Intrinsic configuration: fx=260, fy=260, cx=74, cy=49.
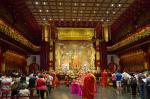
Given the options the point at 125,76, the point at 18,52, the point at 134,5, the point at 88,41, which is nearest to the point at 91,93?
the point at 125,76

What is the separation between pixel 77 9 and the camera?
3125 centimetres

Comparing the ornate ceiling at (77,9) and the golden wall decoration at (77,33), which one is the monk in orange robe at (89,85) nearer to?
the ornate ceiling at (77,9)

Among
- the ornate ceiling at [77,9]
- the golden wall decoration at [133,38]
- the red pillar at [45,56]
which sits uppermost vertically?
the ornate ceiling at [77,9]

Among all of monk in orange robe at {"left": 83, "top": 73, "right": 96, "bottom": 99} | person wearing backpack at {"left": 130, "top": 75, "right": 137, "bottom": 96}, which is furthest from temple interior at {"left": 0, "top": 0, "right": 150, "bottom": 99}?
monk in orange robe at {"left": 83, "top": 73, "right": 96, "bottom": 99}

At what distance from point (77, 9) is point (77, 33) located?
20.5 ft

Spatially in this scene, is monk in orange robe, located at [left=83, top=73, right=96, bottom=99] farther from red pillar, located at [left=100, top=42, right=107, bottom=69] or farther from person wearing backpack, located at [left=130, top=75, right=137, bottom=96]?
red pillar, located at [left=100, top=42, right=107, bottom=69]

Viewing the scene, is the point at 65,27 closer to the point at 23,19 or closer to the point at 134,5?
the point at 23,19

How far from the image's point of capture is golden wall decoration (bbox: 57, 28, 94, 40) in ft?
120

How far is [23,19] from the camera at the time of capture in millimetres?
33219

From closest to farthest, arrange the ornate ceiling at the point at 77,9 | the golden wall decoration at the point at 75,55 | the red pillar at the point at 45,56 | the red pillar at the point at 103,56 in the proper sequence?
the ornate ceiling at the point at 77,9 → the red pillar at the point at 45,56 → the red pillar at the point at 103,56 → the golden wall decoration at the point at 75,55

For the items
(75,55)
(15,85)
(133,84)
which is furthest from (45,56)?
(15,85)

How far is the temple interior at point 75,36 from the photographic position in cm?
2827

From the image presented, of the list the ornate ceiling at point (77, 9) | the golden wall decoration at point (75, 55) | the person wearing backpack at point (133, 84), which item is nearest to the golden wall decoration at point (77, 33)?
the golden wall decoration at point (75, 55)

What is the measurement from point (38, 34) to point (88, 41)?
8.78 metres
